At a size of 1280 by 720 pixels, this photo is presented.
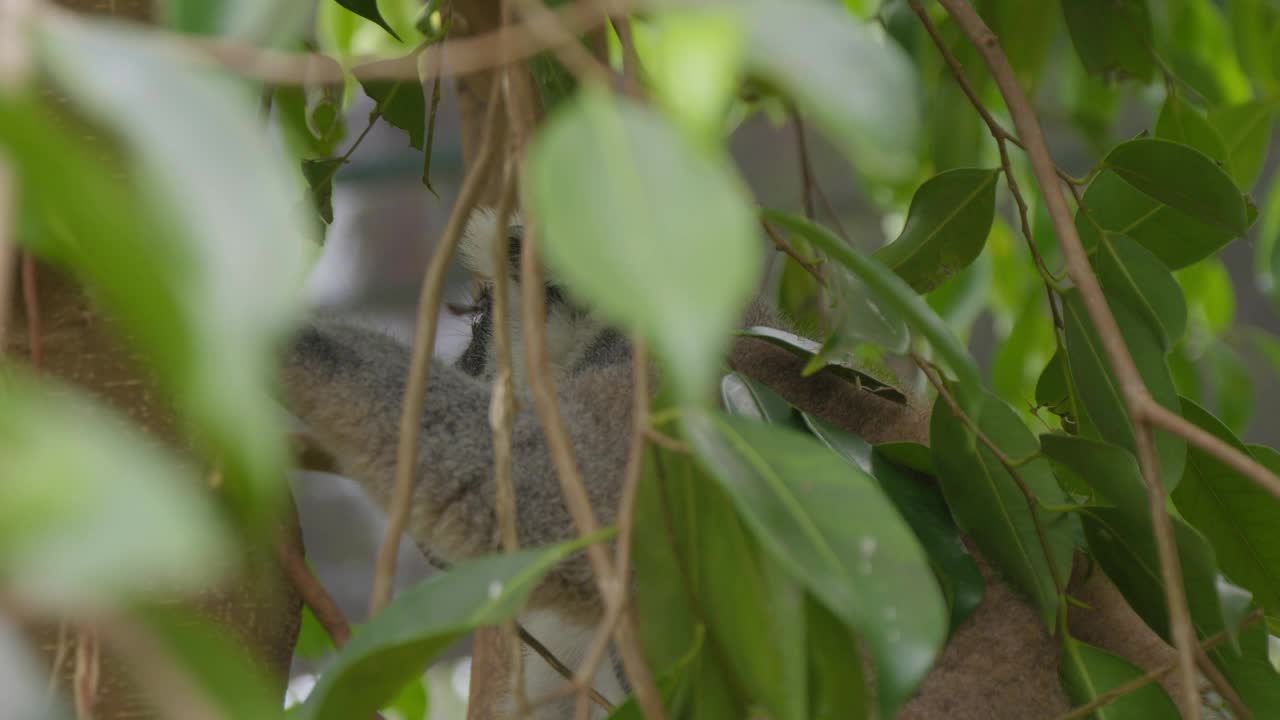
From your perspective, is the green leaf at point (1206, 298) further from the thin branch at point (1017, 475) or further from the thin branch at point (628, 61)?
the thin branch at point (628, 61)

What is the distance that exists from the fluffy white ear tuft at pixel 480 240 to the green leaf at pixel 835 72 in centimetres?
153

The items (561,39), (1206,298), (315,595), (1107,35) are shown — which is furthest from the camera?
(1206,298)

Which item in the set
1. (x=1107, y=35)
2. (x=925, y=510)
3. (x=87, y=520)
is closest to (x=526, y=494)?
(x=925, y=510)

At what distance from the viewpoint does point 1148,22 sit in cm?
167

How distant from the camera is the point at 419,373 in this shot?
73cm

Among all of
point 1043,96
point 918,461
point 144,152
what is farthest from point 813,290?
point 1043,96

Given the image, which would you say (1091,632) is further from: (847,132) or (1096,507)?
(847,132)

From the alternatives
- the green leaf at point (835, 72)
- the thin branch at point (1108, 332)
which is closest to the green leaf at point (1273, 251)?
the thin branch at point (1108, 332)

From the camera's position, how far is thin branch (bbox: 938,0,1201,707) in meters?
0.72

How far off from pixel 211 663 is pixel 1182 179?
0.99 metres

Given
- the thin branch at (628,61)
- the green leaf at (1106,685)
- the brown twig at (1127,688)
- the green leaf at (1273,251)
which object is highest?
the thin branch at (628,61)

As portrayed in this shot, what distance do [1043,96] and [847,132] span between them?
401cm

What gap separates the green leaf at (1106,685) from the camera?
95cm

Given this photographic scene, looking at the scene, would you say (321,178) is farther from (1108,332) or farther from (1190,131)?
(1190,131)
